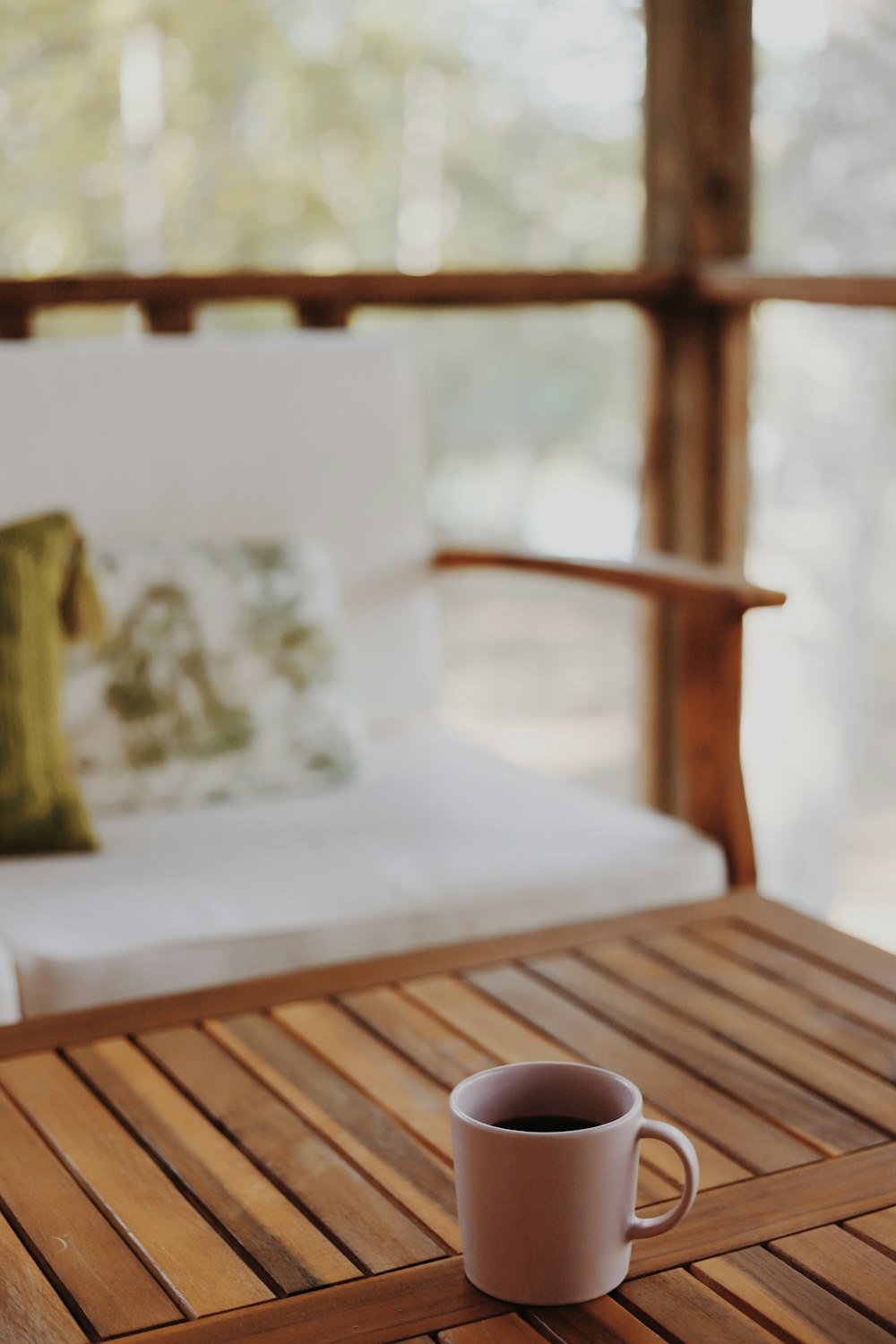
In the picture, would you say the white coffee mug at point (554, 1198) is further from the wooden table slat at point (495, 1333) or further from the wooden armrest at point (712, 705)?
the wooden armrest at point (712, 705)

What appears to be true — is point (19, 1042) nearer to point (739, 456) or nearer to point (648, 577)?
point (648, 577)

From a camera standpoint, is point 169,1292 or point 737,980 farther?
point 737,980

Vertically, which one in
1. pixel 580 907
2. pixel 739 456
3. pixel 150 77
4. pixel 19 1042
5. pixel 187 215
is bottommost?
pixel 580 907

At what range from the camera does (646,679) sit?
2.68m

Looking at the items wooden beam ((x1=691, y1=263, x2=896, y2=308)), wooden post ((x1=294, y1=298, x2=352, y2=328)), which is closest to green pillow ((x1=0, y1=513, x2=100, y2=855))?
wooden post ((x1=294, y1=298, x2=352, y2=328))

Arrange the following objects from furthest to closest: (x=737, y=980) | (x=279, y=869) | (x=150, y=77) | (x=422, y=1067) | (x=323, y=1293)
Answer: (x=150, y=77)
(x=279, y=869)
(x=737, y=980)
(x=422, y=1067)
(x=323, y=1293)

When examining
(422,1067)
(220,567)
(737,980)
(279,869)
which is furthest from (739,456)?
(422,1067)

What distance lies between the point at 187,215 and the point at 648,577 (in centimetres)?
278

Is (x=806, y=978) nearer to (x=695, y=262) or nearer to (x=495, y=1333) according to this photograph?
(x=495, y=1333)

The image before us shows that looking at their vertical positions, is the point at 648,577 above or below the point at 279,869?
above

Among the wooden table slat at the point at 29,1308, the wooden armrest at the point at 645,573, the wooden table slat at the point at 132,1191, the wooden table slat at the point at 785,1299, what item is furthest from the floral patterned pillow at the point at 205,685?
the wooden table slat at the point at 785,1299

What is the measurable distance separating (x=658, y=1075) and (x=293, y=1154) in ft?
0.75

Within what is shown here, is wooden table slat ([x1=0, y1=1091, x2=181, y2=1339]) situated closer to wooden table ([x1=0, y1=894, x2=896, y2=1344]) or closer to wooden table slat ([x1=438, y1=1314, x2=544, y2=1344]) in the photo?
wooden table ([x1=0, y1=894, x2=896, y2=1344])

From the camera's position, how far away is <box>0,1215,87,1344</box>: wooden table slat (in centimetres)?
71
